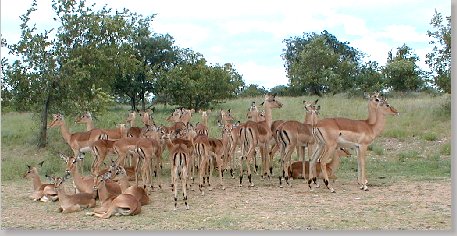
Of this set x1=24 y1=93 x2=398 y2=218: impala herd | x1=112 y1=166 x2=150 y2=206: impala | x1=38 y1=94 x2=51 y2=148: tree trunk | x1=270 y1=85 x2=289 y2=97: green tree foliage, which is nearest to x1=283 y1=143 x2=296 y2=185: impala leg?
x1=24 y1=93 x2=398 y2=218: impala herd

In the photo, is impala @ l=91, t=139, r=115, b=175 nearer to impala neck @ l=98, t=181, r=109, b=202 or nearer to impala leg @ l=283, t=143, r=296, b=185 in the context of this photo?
impala neck @ l=98, t=181, r=109, b=202

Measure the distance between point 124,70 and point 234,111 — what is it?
6487 mm

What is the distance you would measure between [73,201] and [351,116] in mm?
13307

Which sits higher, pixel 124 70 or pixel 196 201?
Result: pixel 124 70

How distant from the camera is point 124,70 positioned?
17.7m

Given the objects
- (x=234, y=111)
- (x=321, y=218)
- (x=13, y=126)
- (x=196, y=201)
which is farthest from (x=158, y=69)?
(x=321, y=218)

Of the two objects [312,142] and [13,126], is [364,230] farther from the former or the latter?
[13,126]

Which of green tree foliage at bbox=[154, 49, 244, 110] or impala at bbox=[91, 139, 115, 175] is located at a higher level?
green tree foliage at bbox=[154, 49, 244, 110]

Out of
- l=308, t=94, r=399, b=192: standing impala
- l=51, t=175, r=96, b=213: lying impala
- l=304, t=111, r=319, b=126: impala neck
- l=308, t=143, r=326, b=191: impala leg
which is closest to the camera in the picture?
l=51, t=175, r=96, b=213: lying impala

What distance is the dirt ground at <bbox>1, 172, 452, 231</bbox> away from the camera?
8.29 metres

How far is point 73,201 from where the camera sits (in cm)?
948

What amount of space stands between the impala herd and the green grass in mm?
1471

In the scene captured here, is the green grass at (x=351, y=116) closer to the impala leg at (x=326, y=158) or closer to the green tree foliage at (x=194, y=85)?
the green tree foliage at (x=194, y=85)

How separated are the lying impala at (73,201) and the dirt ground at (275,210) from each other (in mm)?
157
